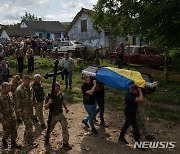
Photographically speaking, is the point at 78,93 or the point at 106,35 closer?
the point at 78,93

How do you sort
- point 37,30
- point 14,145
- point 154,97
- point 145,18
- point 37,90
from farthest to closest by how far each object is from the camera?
point 37,30 < point 154,97 < point 145,18 < point 37,90 < point 14,145

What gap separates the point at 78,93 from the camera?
1452 cm

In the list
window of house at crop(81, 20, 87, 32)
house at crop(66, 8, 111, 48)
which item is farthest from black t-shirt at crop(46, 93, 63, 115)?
window of house at crop(81, 20, 87, 32)

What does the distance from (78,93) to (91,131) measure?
518 centimetres

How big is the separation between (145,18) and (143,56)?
877 cm

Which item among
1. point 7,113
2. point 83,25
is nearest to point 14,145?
point 7,113

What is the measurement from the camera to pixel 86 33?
35.9 metres

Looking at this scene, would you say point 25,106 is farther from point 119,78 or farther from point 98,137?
point 119,78

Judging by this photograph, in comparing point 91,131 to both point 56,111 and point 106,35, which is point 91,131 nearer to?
point 56,111

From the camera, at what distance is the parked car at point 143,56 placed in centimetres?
2088

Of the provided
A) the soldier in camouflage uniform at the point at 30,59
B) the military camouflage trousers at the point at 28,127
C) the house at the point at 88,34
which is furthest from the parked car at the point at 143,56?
the military camouflage trousers at the point at 28,127

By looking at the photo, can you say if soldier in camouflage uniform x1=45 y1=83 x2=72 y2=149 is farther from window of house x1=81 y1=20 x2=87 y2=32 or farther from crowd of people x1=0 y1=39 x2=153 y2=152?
window of house x1=81 y1=20 x2=87 y2=32

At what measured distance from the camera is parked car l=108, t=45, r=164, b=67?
20875mm

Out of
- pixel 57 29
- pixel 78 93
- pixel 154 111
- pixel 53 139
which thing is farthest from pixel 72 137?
pixel 57 29
